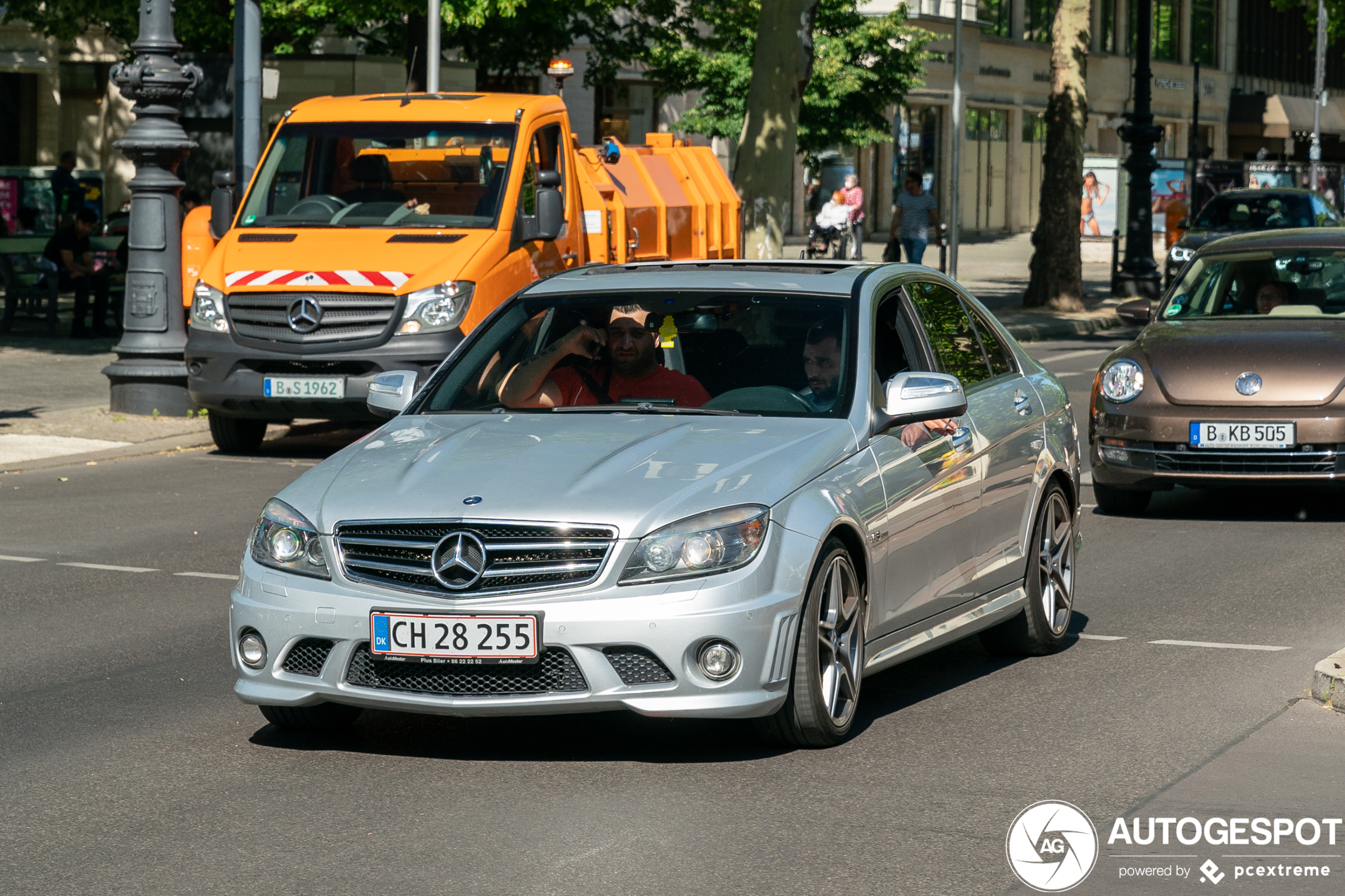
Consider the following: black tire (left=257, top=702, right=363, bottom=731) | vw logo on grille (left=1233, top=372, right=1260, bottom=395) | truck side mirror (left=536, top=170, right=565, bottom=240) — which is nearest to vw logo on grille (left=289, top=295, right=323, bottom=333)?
truck side mirror (left=536, top=170, right=565, bottom=240)

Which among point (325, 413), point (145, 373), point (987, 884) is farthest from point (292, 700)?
point (145, 373)

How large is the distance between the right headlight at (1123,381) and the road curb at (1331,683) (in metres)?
4.55

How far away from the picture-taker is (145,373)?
1636 cm

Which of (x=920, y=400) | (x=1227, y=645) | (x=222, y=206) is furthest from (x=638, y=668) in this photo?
(x=222, y=206)

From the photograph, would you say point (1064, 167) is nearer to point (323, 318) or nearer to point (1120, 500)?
point (323, 318)

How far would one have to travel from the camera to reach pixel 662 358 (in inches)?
280

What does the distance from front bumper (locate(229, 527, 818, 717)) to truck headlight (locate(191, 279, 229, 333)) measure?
859cm

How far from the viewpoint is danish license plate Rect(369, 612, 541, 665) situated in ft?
19.0

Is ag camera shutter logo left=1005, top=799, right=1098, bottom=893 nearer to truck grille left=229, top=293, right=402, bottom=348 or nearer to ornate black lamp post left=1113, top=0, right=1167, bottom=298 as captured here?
truck grille left=229, top=293, right=402, bottom=348

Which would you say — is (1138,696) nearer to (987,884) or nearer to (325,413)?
(987,884)

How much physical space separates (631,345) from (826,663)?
1.48m

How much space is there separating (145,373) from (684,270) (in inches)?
386

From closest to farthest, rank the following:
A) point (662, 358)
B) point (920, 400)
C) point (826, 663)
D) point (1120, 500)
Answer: point (826, 663) < point (920, 400) < point (662, 358) < point (1120, 500)

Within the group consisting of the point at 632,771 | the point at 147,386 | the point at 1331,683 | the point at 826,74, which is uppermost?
the point at 826,74
